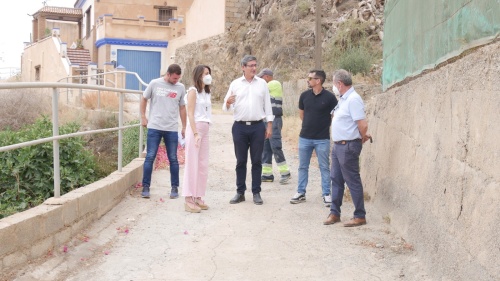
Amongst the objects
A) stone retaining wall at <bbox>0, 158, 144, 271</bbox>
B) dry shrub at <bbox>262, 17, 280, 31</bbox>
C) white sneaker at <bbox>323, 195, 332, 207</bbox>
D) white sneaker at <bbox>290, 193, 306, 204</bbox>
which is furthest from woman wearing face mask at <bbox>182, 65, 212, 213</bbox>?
dry shrub at <bbox>262, 17, 280, 31</bbox>

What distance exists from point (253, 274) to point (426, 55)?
2.74 m

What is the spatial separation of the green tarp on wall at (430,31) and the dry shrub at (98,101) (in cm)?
1042

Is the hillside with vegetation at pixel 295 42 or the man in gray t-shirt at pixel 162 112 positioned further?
the hillside with vegetation at pixel 295 42

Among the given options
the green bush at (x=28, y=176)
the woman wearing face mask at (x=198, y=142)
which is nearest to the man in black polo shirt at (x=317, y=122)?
the woman wearing face mask at (x=198, y=142)

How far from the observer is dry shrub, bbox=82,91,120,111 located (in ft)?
59.9

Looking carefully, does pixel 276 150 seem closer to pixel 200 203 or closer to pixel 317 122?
pixel 317 122

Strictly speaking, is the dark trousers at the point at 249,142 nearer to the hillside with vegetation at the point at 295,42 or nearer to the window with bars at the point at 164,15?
the hillside with vegetation at the point at 295,42

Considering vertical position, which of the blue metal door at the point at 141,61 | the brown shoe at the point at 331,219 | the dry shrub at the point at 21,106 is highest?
the blue metal door at the point at 141,61

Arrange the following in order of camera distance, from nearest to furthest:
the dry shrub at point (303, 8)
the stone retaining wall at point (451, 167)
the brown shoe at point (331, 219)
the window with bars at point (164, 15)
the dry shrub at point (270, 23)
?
the stone retaining wall at point (451, 167)
the brown shoe at point (331, 219)
the dry shrub at point (303, 8)
the dry shrub at point (270, 23)
the window with bars at point (164, 15)

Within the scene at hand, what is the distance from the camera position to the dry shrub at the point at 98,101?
18.3 m

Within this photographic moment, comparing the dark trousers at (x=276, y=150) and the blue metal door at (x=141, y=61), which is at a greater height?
the blue metal door at (x=141, y=61)

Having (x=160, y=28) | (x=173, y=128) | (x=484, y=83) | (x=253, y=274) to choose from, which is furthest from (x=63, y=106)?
(x=160, y=28)

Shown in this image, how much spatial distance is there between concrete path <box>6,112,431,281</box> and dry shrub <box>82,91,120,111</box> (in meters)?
9.61

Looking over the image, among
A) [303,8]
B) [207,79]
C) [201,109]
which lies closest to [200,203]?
[201,109]
